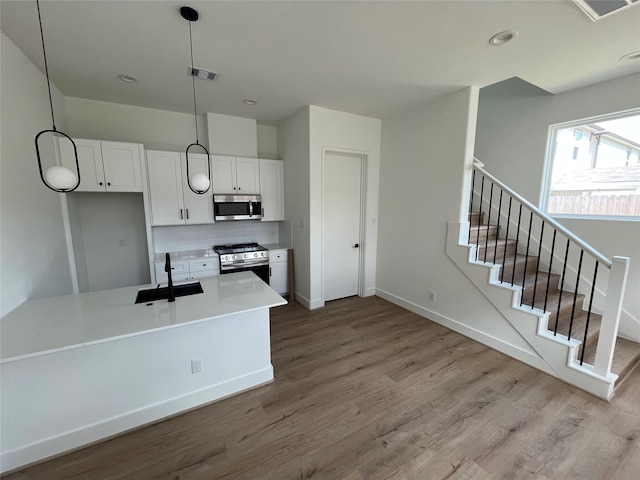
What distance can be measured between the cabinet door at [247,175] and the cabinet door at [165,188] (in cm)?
83

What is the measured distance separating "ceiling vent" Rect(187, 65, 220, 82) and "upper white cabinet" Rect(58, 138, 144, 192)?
1.36 m

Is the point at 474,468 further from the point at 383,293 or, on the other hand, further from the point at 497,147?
the point at 497,147

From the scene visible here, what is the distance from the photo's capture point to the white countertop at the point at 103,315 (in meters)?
1.53

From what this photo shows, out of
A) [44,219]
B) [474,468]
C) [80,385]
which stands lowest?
[474,468]

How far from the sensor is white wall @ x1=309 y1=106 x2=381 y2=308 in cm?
362

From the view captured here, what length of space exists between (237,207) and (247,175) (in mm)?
538

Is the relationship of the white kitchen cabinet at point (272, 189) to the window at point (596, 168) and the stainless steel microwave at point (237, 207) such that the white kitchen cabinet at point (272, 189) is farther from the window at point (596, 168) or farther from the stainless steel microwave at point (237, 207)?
the window at point (596, 168)

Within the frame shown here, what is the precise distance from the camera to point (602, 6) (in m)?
1.69

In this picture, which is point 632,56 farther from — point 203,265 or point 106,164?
point 106,164

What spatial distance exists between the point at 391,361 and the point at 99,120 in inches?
188

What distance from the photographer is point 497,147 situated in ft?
12.6

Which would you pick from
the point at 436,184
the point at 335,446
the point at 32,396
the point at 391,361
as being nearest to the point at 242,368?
the point at 335,446

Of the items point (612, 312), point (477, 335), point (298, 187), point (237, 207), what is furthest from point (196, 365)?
point (612, 312)

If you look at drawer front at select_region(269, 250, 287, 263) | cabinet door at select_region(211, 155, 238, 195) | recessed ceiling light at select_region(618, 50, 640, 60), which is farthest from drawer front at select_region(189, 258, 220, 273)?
recessed ceiling light at select_region(618, 50, 640, 60)
